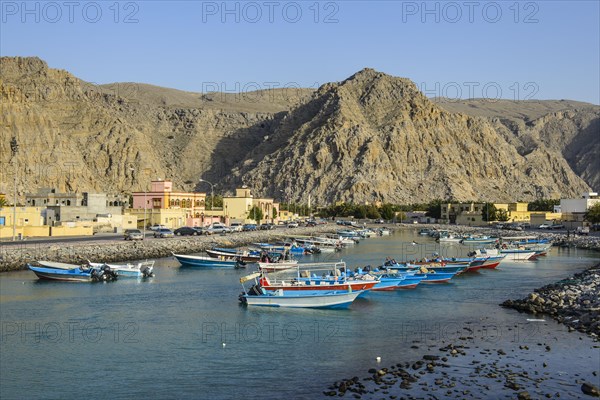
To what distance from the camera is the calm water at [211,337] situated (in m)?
29.4

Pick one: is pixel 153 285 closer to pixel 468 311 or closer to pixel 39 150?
pixel 468 311

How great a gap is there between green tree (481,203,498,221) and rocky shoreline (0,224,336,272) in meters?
91.7

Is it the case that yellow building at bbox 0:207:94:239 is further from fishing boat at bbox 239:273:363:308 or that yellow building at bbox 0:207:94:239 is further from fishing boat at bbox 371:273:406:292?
fishing boat at bbox 371:273:406:292

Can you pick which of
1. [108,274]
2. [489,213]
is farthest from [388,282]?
[489,213]

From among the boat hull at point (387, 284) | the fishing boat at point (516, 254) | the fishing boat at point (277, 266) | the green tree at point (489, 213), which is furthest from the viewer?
the green tree at point (489, 213)

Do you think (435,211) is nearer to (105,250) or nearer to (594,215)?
(594,215)

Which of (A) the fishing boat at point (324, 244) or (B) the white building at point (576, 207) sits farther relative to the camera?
(B) the white building at point (576, 207)

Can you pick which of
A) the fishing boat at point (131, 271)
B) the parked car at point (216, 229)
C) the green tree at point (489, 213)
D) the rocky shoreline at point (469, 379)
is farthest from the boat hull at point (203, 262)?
the green tree at point (489, 213)

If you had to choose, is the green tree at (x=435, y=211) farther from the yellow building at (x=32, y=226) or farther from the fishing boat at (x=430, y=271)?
the fishing boat at (x=430, y=271)

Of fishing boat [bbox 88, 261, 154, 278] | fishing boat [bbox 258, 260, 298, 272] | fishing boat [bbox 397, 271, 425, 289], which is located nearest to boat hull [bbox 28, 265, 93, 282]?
fishing boat [bbox 88, 261, 154, 278]

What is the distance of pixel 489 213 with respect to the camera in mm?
175250

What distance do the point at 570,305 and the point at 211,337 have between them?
20720 millimetres

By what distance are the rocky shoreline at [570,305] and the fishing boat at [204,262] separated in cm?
3026

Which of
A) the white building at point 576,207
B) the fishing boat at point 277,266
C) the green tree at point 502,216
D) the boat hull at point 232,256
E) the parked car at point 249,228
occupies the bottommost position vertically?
the fishing boat at point 277,266
